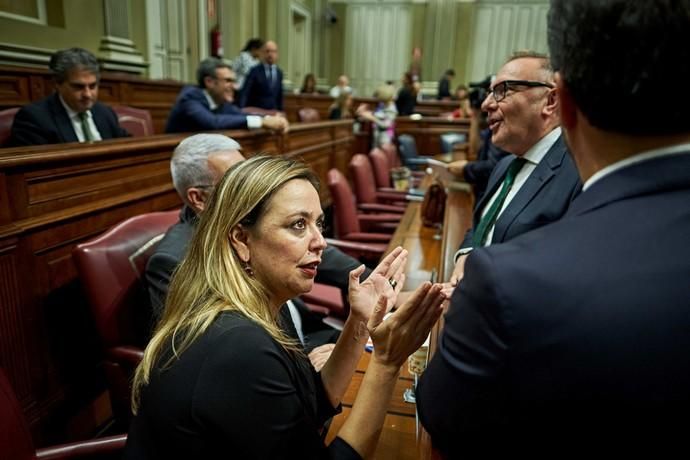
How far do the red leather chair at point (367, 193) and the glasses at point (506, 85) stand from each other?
227cm

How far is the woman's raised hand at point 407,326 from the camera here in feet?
2.89

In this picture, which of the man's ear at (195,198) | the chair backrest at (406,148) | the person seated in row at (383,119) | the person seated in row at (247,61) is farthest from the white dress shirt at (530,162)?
the person seated in row at (383,119)

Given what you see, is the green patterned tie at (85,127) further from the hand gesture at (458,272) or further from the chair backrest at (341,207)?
the hand gesture at (458,272)

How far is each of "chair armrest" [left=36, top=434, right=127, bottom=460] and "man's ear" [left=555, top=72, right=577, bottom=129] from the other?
3.80ft

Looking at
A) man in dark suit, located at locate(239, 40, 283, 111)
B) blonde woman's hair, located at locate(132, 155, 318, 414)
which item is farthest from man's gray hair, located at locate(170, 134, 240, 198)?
man in dark suit, located at locate(239, 40, 283, 111)

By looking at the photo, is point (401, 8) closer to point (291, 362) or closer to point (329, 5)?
point (329, 5)

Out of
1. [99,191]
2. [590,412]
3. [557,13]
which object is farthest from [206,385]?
[99,191]

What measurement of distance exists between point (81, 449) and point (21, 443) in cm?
13

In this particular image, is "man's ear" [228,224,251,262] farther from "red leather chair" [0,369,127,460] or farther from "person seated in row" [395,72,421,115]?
"person seated in row" [395,72,421,115]

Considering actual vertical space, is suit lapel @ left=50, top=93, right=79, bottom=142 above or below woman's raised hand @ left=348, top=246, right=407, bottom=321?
above

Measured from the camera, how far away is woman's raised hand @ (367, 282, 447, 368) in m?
0.88

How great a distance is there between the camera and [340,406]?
1.17 metres

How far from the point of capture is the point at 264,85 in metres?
5.34

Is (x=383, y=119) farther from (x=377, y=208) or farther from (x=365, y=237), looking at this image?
(x=365, y=237)
